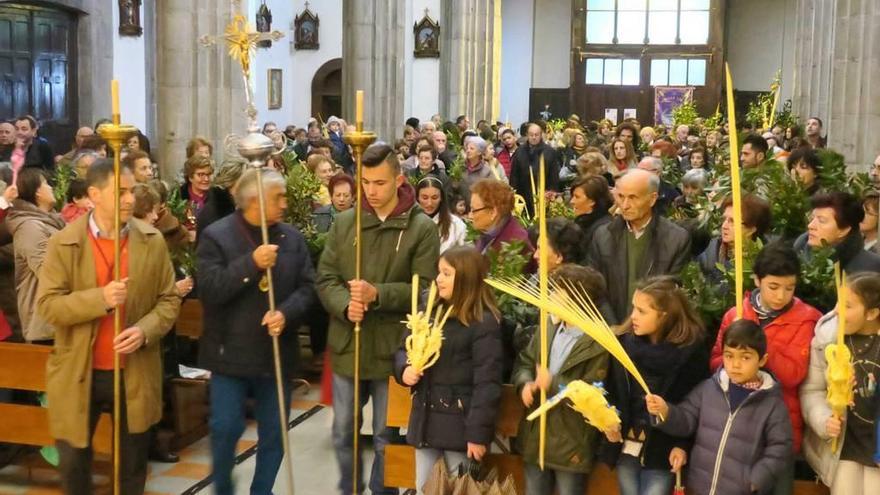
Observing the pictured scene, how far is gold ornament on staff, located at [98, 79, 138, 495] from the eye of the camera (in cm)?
493

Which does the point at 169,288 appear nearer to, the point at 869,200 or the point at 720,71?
the point at 869,200

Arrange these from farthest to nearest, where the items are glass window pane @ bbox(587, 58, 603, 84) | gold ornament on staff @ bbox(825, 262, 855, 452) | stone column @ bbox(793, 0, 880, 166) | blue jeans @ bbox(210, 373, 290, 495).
Answer: 1. glass window pane @ bbox(587, 58, 603, 84)
2. stone column @ bbox(793, 0, 880, 166)
3. blue jeans @ bbox(210, 373, 290, 495)
4. gold ornament on staff @ bbox(825, 262, 855, 452)

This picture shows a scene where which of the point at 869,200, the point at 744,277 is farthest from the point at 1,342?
the point at 869,200

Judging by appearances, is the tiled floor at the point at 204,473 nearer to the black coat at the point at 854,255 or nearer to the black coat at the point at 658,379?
the black coat at the point at 658,379

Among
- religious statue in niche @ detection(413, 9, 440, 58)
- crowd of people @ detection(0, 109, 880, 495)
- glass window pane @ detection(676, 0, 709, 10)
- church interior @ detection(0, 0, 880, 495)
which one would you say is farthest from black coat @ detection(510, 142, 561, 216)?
glass window pane @ detection(676, 0, 709, 10)

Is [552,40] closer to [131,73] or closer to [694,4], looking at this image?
[694,4]

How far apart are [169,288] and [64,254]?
1.70ft

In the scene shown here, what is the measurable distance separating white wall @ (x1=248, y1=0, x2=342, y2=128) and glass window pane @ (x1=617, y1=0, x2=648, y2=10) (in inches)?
394

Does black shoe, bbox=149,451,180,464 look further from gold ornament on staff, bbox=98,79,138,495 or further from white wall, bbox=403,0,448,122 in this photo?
white wall, bbox=403,0,448,122

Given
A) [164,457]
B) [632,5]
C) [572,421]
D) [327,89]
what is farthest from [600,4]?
[572,421]

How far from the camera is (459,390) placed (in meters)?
5.30

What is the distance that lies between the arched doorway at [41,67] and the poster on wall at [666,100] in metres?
20.9

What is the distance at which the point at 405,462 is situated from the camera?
5.74 meters

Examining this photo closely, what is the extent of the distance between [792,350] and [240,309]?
8.32ft
